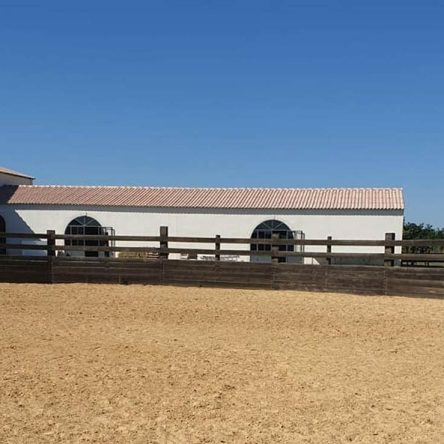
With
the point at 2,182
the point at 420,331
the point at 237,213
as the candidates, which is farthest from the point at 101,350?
the point at 2,182

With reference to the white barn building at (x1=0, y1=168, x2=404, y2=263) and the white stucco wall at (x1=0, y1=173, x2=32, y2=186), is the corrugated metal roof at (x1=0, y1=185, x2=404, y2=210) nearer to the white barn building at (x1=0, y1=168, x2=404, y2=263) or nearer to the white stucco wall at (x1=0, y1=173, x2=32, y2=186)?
the white barn building at (x1=0, y1=168, x2=404, y2=263)

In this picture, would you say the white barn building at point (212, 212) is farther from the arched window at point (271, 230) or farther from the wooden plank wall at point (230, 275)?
the wooden plank wall at point (230, 275)

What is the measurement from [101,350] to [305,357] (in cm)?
237

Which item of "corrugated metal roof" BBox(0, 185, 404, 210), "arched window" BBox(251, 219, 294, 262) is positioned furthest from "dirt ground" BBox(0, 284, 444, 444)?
"corrugated metal roof" BBox(0, 185, 404, 210)

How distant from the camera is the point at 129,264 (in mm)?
13352

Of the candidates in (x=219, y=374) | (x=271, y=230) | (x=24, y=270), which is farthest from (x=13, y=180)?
(x=219, y=374)

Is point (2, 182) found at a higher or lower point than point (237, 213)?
higher

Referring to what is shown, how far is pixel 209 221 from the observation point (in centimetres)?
2834

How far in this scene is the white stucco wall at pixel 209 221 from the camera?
86.9 feet

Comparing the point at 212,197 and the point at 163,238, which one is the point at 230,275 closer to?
the point at 163,238

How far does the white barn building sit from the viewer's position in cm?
2677

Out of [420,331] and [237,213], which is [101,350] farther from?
[237,213]

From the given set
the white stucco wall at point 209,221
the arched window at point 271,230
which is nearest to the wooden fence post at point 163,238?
the white stucco wall at point 209,221

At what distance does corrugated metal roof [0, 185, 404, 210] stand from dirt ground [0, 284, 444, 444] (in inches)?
712
